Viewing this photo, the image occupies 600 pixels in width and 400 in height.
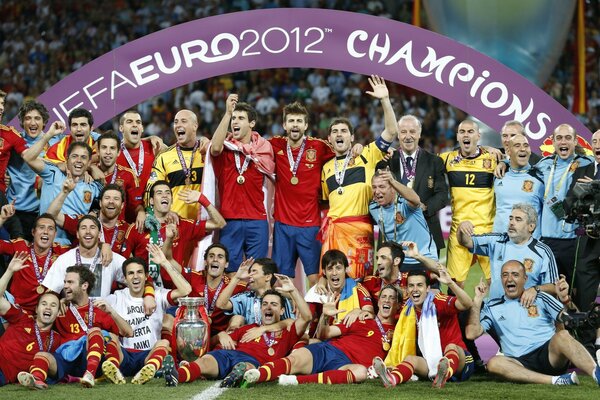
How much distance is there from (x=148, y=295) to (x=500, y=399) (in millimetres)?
2525

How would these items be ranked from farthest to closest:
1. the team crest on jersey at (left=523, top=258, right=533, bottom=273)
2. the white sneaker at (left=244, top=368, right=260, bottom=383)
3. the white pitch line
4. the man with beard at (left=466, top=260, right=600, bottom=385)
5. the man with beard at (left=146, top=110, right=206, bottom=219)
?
the man with beard at (left=146, top=110, right=206, bottom=219) < the team crest on jersey at (left=523, top=258, right=533, bottom=273) < the man with beard at (left=466, top=260, right=600, bottom=385) < the white sneaker at (left=244, top=368, right=260, bottom=383) < the white pitch line

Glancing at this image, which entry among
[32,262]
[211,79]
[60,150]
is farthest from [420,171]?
[211,79]

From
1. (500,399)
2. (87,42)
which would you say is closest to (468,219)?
(500,399)

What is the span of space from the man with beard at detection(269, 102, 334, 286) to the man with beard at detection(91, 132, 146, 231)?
107 cm

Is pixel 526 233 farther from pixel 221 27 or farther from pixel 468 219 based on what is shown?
pixel 221 27

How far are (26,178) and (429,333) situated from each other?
336 cm

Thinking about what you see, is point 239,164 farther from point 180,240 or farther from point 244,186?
point 180,240

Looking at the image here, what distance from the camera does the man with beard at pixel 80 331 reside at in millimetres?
7555

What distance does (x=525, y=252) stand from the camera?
8195 millimetres

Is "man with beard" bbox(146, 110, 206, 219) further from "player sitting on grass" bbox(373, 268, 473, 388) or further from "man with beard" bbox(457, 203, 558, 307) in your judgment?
"man with beard" bbox(457, 203, 558, 307)

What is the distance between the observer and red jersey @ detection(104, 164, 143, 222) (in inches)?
360

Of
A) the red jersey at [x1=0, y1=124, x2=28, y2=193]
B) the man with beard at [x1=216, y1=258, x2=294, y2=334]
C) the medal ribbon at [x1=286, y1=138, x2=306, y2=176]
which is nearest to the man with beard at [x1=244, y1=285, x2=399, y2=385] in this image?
the man with beard at [x1=216, y1=258, x2=294, y2=334]

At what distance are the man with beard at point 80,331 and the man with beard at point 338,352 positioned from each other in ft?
3.27

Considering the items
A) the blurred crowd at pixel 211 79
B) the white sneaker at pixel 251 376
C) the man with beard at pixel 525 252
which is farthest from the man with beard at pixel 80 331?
the blurred crowd at pixel 211 79
